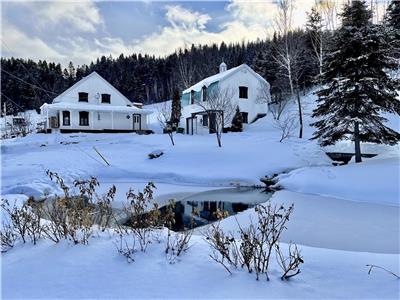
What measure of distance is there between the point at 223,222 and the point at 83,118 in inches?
1144

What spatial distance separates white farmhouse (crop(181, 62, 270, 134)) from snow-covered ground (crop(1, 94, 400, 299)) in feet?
21.7

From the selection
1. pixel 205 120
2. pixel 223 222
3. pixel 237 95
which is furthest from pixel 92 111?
pixel 223 222

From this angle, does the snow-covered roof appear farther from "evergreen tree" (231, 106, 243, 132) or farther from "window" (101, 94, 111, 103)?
"evergreen tree" (231, 106, 243, 132)

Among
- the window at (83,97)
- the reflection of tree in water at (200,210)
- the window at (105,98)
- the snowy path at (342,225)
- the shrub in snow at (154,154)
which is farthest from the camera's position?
the window at (105,98)

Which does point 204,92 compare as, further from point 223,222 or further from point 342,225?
point 342,225

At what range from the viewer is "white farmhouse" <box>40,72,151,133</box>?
108 feet

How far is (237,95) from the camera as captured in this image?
32094 mm

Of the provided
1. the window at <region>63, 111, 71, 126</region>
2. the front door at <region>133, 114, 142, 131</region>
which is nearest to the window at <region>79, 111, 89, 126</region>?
the window at <region>63, 111, 71, 126</region>

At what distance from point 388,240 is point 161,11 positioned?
434 inches

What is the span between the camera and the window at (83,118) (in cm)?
3366

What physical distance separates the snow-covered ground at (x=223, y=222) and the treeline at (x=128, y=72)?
41326mm

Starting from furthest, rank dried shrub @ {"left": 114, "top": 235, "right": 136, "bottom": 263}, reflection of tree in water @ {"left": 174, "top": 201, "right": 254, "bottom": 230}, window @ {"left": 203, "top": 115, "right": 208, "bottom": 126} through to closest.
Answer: window @ {"left": 203, "top": 115, "right": 208, "bottom": 126} < reflection of tree in water @ {"left": 174, "top": 201, "right": 254, "bottom": 230} < dried shrub @ {"left": 114, "top": 235, "right": 136, "bottom": 263}

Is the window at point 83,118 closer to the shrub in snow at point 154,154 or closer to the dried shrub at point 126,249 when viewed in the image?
the shrub in snow at point 154,154

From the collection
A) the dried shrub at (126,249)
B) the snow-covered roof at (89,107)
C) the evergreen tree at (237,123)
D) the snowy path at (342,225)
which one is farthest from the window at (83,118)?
the dried shrub at (126,249)
